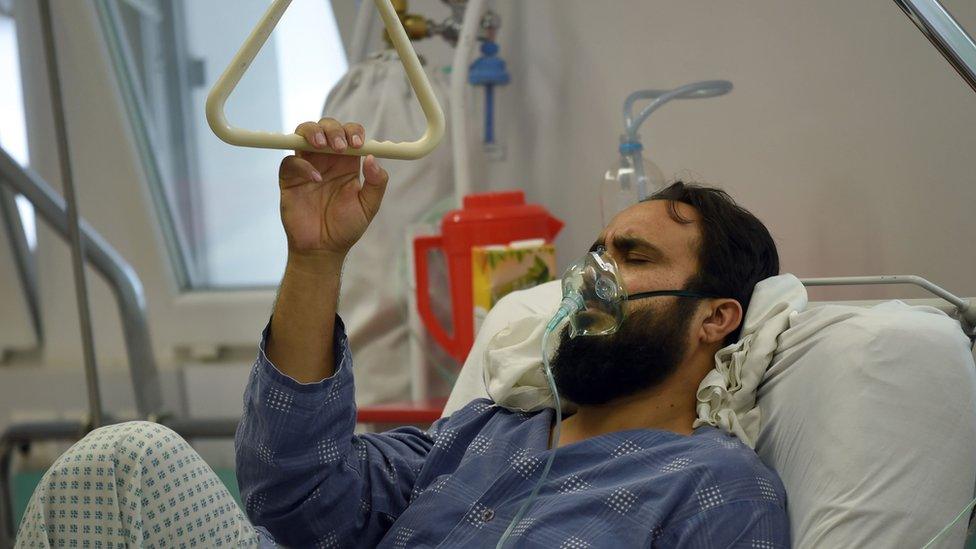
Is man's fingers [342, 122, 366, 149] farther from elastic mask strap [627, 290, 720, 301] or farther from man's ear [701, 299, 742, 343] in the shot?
man's ear [701, 299, 742, 343]

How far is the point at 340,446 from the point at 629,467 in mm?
366

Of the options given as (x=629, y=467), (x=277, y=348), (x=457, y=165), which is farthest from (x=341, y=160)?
(x=457, y=165)

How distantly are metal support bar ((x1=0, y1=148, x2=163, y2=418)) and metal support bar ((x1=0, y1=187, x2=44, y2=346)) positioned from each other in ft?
2.73

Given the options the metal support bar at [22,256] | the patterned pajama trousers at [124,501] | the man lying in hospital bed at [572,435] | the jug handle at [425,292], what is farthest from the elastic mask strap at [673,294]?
the metal support bar at [22,256]

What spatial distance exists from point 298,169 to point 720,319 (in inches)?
24.2

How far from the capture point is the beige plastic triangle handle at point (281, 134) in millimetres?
1109

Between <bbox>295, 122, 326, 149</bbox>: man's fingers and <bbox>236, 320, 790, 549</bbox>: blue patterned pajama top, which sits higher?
<bbox>295, 122, 326, 149</bbox>: man's fingers

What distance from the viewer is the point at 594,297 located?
143cm

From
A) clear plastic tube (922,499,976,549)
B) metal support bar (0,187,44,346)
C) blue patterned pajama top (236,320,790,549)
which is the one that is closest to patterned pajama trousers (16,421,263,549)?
blue patterned pajama top (236,320,790,549)

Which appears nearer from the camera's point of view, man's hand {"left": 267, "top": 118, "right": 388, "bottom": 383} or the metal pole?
man's hand {"left": 267, "top": 118, "right": 388, "bottom": 383}

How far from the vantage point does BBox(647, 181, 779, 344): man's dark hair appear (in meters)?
1.50

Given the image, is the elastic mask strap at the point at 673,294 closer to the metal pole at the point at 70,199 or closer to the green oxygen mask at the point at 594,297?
the green oxygen mask at the point at 594,297

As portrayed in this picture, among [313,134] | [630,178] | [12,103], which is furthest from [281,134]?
[12,103]

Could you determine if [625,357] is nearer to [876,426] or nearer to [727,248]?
[727,248]
